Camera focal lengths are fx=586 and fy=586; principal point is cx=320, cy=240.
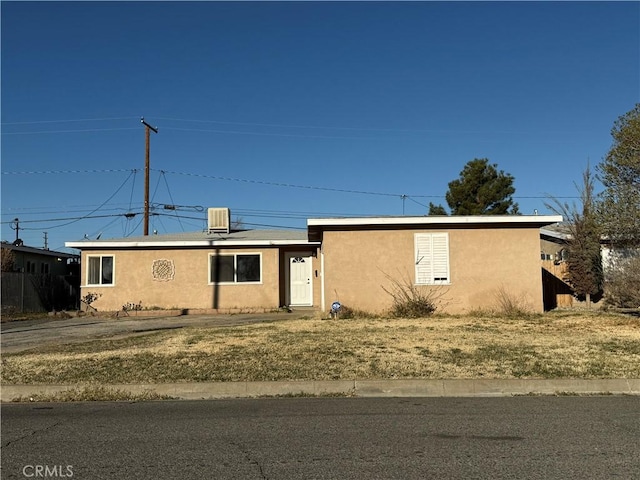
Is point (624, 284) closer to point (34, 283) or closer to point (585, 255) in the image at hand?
point (585, 255)

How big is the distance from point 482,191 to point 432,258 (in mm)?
20884

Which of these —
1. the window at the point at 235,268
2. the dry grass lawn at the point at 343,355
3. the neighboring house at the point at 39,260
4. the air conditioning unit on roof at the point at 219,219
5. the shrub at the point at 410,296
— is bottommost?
the dry grass lawn at the point at 343,355

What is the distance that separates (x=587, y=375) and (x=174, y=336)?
865 centimetres

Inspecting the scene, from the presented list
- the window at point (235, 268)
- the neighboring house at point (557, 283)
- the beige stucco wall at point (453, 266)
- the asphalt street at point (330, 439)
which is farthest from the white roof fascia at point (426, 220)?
the asphalt street at point (330, 439)

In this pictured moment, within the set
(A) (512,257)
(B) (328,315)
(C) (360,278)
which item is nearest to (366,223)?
(C) (360,278)

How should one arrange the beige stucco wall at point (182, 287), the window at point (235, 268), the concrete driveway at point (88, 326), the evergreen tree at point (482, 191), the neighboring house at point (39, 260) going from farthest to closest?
the evergreen tree at point (482, 191) < the neighboring house at point (39, 260) < the window at point (235, 268) < the beige stucco wall at point (182, 287) < the concrete driveway at point (88, 326)

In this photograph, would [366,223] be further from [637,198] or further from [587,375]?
[587,375]

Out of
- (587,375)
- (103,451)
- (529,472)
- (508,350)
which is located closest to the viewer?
(529,472)

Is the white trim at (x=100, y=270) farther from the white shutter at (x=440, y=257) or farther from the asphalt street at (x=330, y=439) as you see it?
the asphalt street at (x=330, y=439)

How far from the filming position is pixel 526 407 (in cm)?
743

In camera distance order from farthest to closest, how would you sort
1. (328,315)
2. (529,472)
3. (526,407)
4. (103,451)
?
(328,315), (526,407), (103,451), (529,472)

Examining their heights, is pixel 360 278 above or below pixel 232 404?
above

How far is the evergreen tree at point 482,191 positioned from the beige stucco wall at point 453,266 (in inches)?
769

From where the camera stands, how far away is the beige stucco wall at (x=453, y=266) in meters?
17.3
